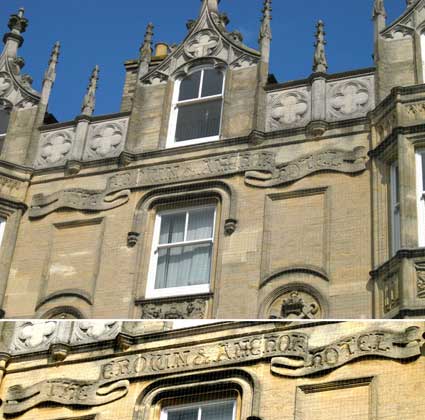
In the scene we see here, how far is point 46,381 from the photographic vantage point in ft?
65.9

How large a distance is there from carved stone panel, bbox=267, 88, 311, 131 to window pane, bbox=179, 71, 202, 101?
188cm

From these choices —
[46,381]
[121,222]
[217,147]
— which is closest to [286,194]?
[217,147]

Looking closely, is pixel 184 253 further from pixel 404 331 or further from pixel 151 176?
pixel 404 331

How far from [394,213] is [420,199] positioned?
0.52 metres

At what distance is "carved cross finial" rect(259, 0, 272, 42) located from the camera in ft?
76.6

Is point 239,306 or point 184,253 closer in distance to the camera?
point 239,306

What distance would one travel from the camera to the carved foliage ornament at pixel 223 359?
18.0 metres

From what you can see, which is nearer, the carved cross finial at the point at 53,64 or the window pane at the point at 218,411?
the window pane at the point at 218,411

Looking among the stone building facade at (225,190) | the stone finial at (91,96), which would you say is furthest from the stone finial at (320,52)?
the stone finial at (91,96)

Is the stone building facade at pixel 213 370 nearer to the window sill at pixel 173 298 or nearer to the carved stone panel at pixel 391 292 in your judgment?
the carved stone panel at pixel 391 292

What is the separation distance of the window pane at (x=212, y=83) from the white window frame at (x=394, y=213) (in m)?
4.69

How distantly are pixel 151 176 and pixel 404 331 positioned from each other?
21.4 feet

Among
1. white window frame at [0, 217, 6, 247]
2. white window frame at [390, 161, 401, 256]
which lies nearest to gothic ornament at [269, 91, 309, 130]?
white window frame at [390, 161, 401, 256]

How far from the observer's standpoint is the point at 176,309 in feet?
65.9
